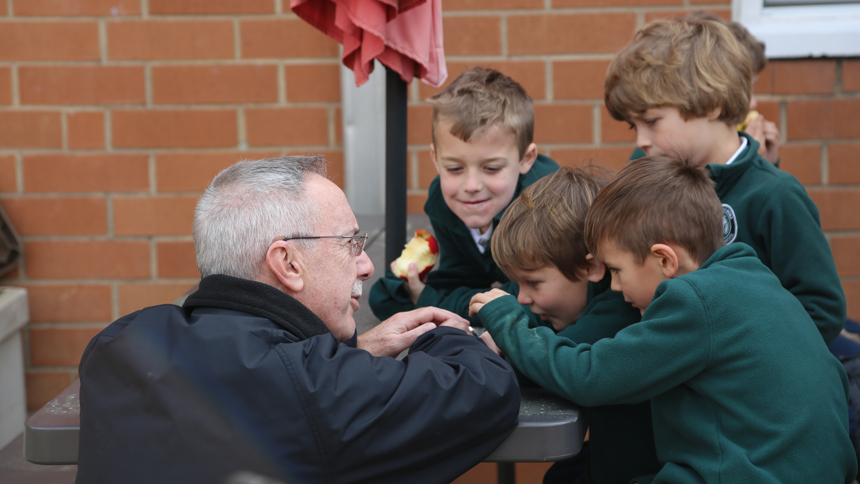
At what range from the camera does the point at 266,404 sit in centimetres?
113

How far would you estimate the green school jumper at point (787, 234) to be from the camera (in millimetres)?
1753

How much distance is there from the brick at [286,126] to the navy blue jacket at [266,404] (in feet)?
6.33

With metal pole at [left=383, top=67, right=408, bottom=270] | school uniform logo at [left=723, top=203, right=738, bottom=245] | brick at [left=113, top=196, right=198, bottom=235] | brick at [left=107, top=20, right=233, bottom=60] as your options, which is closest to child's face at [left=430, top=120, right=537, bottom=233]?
metal pole at [left=383, top=67, right=408, bottom=270]

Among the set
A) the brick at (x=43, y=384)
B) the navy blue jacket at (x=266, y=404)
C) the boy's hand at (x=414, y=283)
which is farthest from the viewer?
the brick at (x=43, y=384)

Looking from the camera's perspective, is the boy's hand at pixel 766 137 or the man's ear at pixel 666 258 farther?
the boy's hand at pixel 766 137

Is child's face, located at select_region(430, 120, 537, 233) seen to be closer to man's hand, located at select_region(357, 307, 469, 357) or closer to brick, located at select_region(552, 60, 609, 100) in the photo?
man's hand, located at select_region(357, 307, 469, 357)

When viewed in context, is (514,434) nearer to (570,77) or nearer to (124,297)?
(570,77)

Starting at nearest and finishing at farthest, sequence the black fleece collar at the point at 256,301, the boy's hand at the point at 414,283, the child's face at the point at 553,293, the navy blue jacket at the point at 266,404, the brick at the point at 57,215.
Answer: the navy blue jacket at the point at 266,404
the black fleece collar at the point at 256,301
the child's face at the point at 553,293
the boy's hand at the point at 414,283
the brick at the point at 57,215

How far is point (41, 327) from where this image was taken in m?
3.27

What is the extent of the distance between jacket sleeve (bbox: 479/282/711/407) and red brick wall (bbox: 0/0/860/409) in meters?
1.85

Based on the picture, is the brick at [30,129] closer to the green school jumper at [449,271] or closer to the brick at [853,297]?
the green school jumper at [449,271]

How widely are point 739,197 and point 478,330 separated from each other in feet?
2.47

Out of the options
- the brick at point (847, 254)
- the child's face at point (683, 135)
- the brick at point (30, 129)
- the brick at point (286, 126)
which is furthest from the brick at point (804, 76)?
the brick at point (30, 129)

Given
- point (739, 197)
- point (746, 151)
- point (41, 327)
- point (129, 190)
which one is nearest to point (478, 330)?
point (739, 197)
